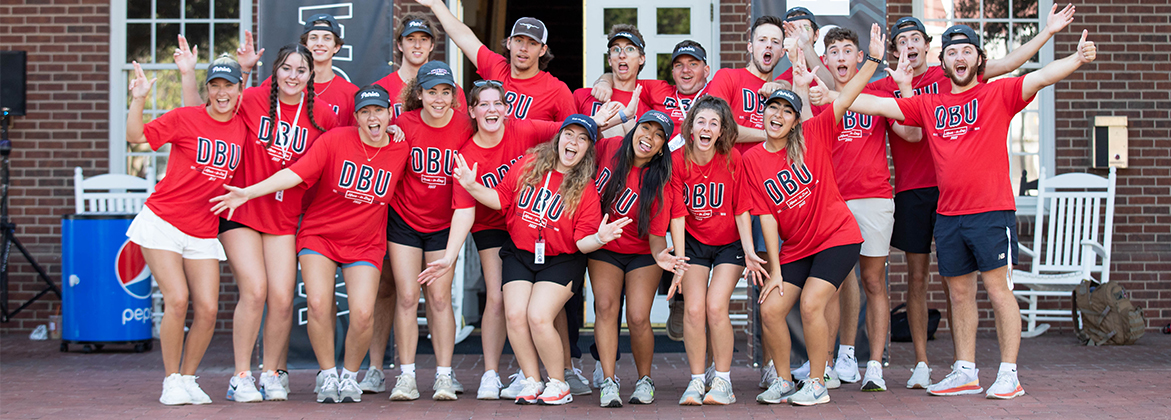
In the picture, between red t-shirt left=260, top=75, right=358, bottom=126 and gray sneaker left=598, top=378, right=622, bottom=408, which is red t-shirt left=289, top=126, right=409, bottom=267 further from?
gray sneaker left=598, top=378, right=622, bottom=408

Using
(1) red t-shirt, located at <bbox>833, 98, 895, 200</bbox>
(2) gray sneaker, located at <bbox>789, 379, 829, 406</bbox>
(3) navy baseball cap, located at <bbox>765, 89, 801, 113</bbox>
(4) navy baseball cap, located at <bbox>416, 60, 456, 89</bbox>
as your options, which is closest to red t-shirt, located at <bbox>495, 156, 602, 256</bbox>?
(4) navy baseball cap, located at <bbox>416, 60, 456, 89</bbox>

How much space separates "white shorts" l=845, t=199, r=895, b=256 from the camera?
5355mm

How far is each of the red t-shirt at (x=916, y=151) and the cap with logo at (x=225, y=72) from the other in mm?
3612

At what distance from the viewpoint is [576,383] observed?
204 inches

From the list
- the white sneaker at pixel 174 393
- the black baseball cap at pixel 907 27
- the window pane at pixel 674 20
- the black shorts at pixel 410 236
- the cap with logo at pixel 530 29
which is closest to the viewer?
the white sneaker at pixel 174 393

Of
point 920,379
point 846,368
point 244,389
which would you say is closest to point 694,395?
point 846,368

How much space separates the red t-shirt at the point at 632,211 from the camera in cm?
470

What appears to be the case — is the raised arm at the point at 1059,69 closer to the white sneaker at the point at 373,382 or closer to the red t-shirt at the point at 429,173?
the red t-shirt at the point at 429,173

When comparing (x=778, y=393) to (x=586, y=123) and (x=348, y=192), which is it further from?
(x=348, y=192)

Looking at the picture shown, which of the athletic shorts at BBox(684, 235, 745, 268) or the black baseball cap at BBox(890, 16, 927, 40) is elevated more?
the black baseball cap at BBox(890, 16, 927, 40)

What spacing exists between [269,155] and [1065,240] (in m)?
6.56

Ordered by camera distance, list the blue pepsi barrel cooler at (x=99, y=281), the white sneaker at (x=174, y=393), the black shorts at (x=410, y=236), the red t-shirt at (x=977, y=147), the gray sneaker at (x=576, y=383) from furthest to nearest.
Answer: the blue pepsi barrel cooler at (x=99, y=281) < the gray sneaker at (x=576, y=383) < the black shorts at (x=410, y=236) < the red t-shirt at (x=977, y=147) < the white sneaker at (x=174, y=393)

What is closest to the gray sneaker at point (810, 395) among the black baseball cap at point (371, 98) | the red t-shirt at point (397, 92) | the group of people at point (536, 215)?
the group of people at point (536, 215)

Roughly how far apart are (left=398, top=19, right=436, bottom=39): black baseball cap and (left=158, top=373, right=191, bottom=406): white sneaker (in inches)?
88.3
